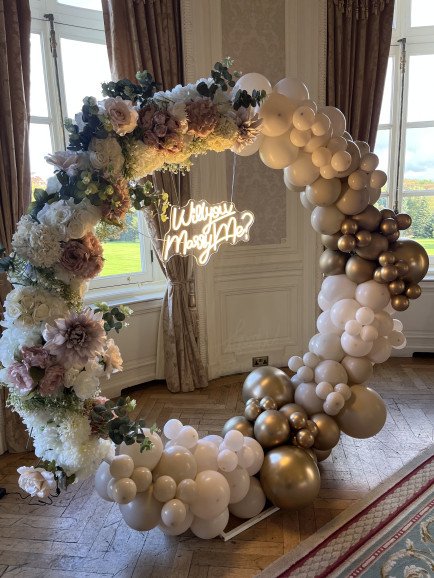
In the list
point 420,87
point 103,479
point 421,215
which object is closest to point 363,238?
point 103,479

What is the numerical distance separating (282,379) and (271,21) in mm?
2699

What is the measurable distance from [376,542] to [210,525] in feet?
2.38

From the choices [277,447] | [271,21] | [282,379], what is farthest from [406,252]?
[271,21]

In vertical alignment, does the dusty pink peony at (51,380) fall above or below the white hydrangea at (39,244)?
below

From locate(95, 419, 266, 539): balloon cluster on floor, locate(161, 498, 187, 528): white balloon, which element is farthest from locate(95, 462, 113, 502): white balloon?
locate(161, 498, 187, 528): white balloon

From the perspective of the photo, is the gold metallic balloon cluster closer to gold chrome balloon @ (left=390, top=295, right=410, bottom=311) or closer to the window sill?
gold chrome balloon @ (left=390, top=295, right=410, bottom=311)

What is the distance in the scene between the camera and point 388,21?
3.55 meters

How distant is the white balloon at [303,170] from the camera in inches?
→ 88.1

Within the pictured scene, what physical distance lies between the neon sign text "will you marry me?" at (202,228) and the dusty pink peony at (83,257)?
714 mm

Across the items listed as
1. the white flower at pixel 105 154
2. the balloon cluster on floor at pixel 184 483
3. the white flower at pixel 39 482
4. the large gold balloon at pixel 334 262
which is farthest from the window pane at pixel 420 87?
the white flower at pixel 39 482

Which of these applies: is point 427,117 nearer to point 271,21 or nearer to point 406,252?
point 271,21

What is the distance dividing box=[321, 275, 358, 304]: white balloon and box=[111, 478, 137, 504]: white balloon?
134 cm

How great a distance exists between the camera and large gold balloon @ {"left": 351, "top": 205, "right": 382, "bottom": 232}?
2250 millimetres

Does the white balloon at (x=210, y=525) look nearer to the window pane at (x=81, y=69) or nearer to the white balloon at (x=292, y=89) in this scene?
the white balloon at (x=292, y=89)
